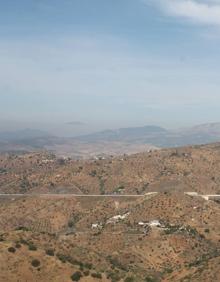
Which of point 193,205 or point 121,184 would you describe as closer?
point 193,205

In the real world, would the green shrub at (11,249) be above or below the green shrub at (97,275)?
above

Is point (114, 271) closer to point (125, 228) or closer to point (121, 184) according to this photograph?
point (125, 228)

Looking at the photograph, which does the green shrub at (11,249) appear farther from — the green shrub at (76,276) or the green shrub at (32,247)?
the green shrub at (76,276)

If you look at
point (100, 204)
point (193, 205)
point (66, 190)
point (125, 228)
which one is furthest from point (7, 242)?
point (66, 190)

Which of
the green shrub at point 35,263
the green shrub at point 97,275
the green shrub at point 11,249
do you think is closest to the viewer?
the green shrub at point 35,263

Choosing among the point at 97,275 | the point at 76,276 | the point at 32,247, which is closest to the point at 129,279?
the point at 97,275

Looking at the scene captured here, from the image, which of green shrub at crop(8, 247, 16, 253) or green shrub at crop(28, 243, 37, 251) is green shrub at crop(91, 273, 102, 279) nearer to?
green shrub at crop(28, 243, 37, 251)

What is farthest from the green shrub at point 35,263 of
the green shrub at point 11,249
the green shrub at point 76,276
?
the green shrub at point 76,276

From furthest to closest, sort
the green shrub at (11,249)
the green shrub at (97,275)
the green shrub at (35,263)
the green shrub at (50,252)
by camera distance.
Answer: the green shrub at (50,252) < the green shrub at (11,249) < the green shrub at (97,275) < the green shrub at (35,263)

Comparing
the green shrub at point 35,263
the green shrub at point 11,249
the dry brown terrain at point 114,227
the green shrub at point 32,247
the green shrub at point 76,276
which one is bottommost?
the dry brown terrain at point 114,227
